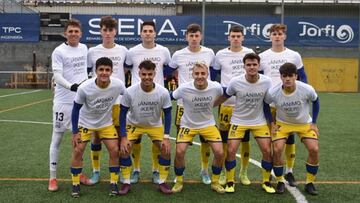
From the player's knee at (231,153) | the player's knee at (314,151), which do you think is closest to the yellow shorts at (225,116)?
the player's knee at (231,153)

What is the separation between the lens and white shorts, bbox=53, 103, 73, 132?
5.58 meters

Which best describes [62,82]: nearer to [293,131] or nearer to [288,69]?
[288,69]

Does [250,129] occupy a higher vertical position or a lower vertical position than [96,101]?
lower

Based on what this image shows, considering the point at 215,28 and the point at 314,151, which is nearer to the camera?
the point at 314,151

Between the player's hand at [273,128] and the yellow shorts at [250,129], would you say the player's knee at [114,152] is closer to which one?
the yellow shorts at [250,129]

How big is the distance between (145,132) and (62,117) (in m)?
1.00

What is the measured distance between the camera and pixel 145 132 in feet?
18.4

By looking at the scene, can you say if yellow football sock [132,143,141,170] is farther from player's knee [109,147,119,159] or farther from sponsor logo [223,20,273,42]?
sponsor logo [223,20,273,42]

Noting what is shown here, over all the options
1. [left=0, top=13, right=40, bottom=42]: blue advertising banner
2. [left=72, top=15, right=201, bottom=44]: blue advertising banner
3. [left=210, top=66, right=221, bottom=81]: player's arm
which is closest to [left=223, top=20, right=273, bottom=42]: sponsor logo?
[left=72, top=15, right=201, bottom=44]: blue advertising banner

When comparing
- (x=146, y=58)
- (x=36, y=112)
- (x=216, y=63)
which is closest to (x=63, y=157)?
(x=146, y=58)

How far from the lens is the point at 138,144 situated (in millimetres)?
5973

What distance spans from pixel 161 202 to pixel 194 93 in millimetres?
1323

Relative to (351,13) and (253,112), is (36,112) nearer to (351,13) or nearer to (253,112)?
(253,112)

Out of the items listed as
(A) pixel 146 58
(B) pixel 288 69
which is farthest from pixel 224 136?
(A) pixel 146 58
